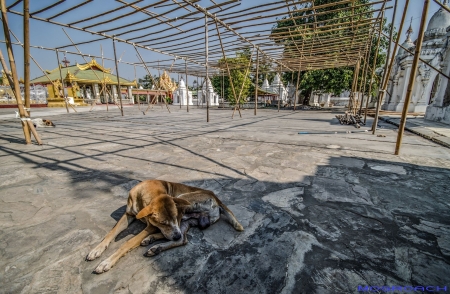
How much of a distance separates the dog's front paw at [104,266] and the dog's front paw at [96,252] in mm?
132

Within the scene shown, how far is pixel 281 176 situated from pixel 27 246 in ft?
9.05

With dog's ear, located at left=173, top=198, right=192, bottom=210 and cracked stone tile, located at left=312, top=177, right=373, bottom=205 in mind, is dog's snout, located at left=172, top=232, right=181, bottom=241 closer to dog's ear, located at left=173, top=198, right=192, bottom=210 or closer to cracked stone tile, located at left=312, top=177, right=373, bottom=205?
dog's ear, located at left=173, top=198, right=192, bottom=210

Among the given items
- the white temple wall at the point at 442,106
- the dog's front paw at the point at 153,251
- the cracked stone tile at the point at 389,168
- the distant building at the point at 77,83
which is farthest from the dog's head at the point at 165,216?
the distant building at the point at 77,83

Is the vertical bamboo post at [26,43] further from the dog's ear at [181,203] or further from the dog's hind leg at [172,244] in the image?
the dog's hind leg at [172,244]

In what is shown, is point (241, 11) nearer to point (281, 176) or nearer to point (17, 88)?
point (281, 176)

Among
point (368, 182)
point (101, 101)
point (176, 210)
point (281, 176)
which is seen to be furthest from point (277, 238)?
point (101, 101)

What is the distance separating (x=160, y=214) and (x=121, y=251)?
1.20 ft

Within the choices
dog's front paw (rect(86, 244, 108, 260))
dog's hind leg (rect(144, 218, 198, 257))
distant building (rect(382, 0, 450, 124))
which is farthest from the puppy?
distant building (rect(382, 0, 450, 124))

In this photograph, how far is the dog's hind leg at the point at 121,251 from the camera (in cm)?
136

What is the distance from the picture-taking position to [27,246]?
157 cm

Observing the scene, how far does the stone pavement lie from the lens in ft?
4.25

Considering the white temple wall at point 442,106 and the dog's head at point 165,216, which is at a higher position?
the white temple wall at point 442,106

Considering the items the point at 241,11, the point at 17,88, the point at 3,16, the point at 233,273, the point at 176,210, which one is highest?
the point at 241,11

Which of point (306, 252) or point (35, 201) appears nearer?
point (306, 252)
